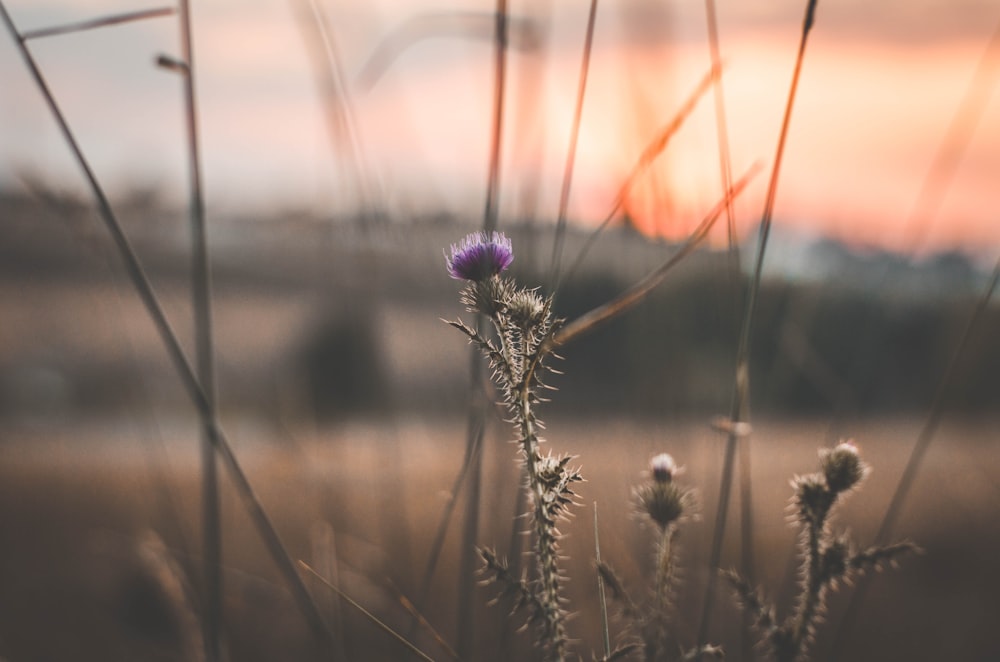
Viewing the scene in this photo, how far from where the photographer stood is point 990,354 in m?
2.64

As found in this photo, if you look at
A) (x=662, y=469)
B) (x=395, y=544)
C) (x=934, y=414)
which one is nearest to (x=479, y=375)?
(x=662, y=469)

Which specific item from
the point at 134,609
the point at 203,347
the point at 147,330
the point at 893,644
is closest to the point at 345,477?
the point at 134,609

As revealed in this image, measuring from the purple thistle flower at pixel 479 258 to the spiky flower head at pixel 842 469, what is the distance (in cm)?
Answer: 20

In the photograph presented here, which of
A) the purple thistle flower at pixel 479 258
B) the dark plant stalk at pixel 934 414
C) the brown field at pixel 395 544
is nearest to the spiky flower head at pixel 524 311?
the purple thistle flower at pixel 479 258

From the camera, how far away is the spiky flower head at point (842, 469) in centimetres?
43

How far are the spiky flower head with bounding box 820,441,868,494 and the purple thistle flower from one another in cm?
20

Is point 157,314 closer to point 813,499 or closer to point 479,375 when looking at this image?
point 479,375

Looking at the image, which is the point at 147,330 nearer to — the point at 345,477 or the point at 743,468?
the point at 345,477

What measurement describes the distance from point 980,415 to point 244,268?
8635 millimetres

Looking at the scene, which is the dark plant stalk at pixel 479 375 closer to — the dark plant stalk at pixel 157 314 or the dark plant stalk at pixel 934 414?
the dark plant stalk at pixel 157 314

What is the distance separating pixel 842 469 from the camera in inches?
16.9

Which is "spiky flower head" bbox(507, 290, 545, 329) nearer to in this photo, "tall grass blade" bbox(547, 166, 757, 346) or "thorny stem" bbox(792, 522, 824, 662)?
"tall grass blade" bbox(547, 166, 757, 346)

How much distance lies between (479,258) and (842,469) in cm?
22

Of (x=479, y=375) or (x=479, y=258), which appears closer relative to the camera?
(x=479, y=258)
